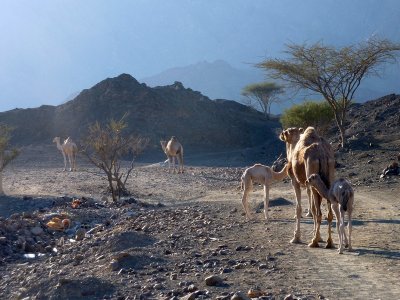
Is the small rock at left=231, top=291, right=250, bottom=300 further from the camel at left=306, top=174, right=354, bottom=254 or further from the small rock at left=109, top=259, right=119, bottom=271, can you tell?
the camel at left=306, top=174, right=354, bottom=254

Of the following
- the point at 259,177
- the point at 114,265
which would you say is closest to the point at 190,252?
the point at 114,265

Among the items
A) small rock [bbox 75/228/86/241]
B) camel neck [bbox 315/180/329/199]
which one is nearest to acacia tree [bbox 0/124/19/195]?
small rock [bbox 75/228/86/241]

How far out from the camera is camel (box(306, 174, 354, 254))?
11.1 meters

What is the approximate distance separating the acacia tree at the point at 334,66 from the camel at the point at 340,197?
23.4 m

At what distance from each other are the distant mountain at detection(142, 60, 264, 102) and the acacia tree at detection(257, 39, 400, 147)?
130053 mm

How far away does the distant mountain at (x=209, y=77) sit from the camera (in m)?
170

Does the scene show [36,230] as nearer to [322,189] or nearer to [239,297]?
[322,189]

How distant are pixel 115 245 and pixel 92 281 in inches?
113

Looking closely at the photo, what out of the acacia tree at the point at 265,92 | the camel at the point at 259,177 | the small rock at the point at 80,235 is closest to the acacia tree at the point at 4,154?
the small rock at the point at 80,235

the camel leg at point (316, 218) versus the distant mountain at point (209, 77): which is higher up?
the distant mountain at point (209, 77)

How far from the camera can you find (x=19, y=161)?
1709 inches

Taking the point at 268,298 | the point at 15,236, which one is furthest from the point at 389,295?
the point at 15,236

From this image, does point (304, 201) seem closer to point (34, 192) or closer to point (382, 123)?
point (34, 192)

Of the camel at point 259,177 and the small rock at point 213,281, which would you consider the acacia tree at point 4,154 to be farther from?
the small rock at point 213,281
